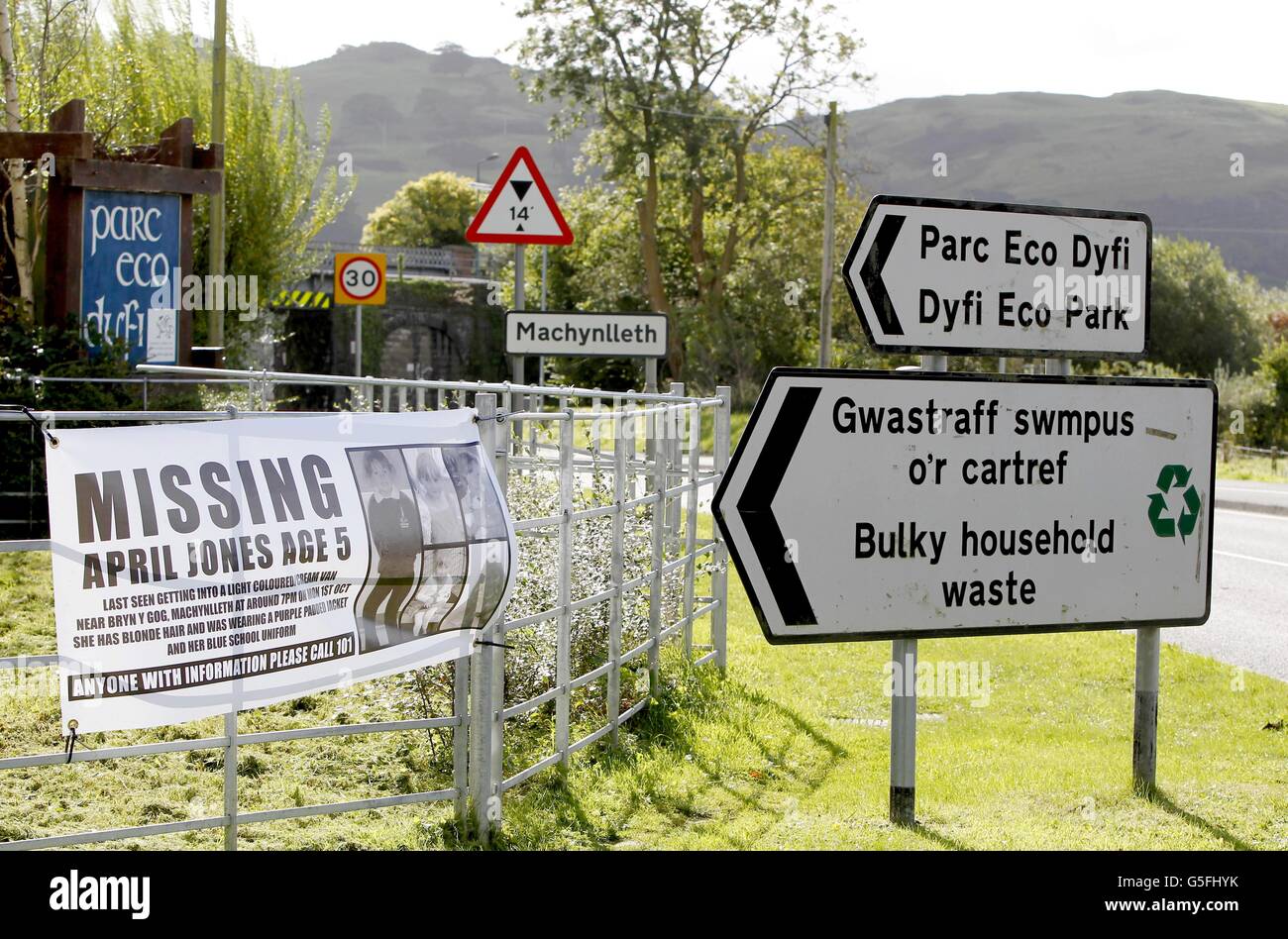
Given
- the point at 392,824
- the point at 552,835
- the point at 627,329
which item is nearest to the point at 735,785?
the point at 552,835

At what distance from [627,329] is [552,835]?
5424mm

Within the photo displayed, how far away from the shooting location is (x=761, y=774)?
21.0 feet

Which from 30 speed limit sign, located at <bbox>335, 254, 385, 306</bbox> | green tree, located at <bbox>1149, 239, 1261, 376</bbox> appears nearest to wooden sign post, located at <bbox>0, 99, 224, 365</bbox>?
30 speed limit sign, located at <bbox>335, 254, 385, 306</bbox>

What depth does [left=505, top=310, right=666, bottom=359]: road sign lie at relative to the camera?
10023 millimetres

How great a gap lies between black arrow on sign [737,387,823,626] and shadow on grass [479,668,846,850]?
111 cm

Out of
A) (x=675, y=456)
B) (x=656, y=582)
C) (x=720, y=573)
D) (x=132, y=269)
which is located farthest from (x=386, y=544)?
(x=132, y=269)

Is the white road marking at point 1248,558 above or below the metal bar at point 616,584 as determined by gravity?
below

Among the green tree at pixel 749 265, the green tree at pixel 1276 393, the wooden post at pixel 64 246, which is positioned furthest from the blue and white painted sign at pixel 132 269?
the green tree at pixel 1276 393

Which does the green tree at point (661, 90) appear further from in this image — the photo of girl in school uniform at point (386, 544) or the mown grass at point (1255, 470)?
the photo of girl in school uniform at point (386, 544)

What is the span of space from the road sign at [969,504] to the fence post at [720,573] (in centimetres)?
358

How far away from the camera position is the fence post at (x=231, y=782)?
14.6 ft

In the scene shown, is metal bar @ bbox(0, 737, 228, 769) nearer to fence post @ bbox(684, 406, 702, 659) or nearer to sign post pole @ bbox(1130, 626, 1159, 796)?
sign post pole @ bbox(1130, 626, 1159, 796)

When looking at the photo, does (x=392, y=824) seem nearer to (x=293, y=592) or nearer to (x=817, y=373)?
(x=293, y=592)

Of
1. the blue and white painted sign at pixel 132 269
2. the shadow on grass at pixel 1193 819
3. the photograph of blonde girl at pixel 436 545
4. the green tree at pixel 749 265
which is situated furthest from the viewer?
the green tree at pixel 749 265
